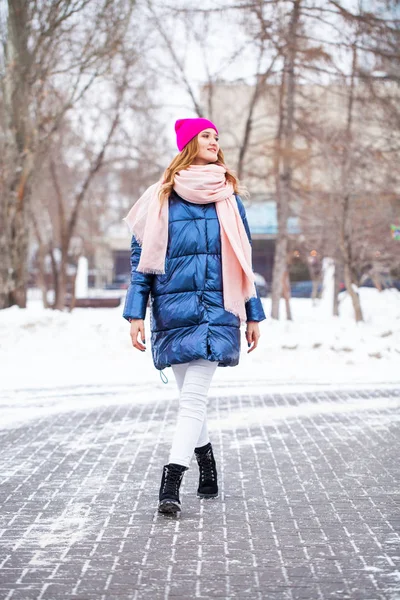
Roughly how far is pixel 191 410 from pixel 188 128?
147 cm

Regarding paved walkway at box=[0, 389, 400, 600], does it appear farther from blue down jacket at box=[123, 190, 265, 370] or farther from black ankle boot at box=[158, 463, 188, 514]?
blue down jacket at box=[123, 190, 265, 370]

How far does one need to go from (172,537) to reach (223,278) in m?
1.31

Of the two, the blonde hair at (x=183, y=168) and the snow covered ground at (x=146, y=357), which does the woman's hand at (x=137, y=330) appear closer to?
the blonde hair at (x=183, y=168)

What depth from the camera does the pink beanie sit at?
4.88 metres

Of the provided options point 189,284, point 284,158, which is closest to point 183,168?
point 189,284

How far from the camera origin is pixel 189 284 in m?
4.72

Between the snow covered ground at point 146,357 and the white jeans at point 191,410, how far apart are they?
5423 mm

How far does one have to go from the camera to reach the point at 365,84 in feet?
53.8

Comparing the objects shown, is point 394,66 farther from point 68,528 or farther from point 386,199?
Answer: point 68,528

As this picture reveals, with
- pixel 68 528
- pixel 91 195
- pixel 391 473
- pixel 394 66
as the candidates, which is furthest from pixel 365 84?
pixel 91 195

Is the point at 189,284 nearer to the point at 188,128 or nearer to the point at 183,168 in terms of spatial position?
the point at 183,168

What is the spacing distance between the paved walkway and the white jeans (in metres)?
0.33

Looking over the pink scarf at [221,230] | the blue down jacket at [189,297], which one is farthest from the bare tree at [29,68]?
the blue down jacket at [189,297]

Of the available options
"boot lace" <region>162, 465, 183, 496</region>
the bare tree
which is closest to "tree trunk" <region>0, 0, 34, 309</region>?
the bare tree
